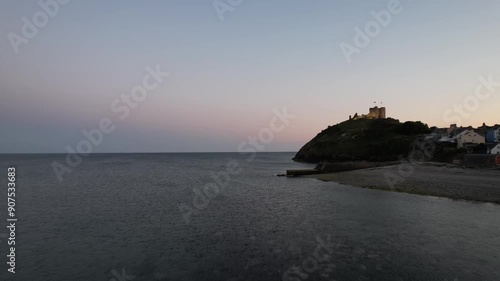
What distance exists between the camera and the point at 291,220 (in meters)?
26.9

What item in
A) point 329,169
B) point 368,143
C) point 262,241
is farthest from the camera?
point 368,143

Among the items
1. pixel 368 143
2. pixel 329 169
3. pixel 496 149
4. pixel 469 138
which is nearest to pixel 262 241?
pixel 329 169

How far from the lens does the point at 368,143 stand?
134875 millimetres

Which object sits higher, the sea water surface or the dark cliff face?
the dark cliff face

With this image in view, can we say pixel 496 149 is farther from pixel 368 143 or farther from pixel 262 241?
pixel 262 241

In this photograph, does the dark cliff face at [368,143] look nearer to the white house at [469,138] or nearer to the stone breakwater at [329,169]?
the white house at [469,138]

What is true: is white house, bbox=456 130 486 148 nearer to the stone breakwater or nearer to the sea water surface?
the stone breakwater

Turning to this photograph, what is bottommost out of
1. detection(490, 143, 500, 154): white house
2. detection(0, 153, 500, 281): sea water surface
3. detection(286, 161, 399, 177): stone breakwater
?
detection(0, 153, 500, 281): sea water surface

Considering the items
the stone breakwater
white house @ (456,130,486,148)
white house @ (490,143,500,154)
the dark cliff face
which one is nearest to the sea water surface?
the stone breakwater

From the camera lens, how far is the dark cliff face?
120500 millimetres

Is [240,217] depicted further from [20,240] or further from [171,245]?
[20,240]

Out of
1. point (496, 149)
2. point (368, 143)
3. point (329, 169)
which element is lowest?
point (329, 169)

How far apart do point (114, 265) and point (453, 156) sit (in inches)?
4055

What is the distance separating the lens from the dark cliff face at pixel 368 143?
395 feet
